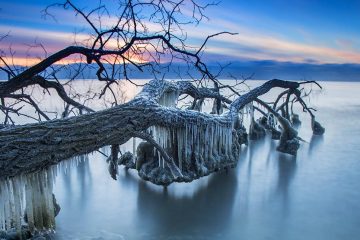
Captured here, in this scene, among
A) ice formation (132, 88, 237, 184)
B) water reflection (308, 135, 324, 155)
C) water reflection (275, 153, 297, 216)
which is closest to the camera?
ice formation (132, 88, 237, 184)

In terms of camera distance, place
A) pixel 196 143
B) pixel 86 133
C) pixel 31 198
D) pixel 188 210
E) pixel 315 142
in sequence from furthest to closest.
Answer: pixel 315 142
pixel 188 210
pixel 196 143
pixel 86 133
pixel 31 198

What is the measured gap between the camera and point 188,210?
736cm

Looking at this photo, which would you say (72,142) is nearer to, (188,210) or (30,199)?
(30,199)

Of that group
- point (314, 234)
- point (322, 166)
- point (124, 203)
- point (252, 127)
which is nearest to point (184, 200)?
point (124, 203)

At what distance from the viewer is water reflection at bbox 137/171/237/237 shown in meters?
6.48

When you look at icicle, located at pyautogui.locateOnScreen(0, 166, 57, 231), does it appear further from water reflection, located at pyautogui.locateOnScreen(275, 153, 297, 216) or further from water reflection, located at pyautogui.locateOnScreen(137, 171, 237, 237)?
water reflection, located at pyautogui.locateOnScreen(275, 153, 297, 216)

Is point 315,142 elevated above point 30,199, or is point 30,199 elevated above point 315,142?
point 30,199

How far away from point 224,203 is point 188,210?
3.45 feet

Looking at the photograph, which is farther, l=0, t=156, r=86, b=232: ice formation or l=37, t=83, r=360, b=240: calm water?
l=37, t=83, r=360, b=240: calm water

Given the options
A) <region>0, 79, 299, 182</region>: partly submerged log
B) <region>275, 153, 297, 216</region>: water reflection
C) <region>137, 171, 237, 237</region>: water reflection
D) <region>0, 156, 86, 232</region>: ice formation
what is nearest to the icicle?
<region>0, 156, 86, 232</region>: ice formation

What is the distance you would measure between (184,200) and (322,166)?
591cm

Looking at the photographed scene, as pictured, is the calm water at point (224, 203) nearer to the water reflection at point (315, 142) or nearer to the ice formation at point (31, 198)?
the water reflection at point (315, 142)

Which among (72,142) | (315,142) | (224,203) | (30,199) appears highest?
(72,142)

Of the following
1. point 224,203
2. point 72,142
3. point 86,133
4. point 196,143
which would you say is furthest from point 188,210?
point 72,142
